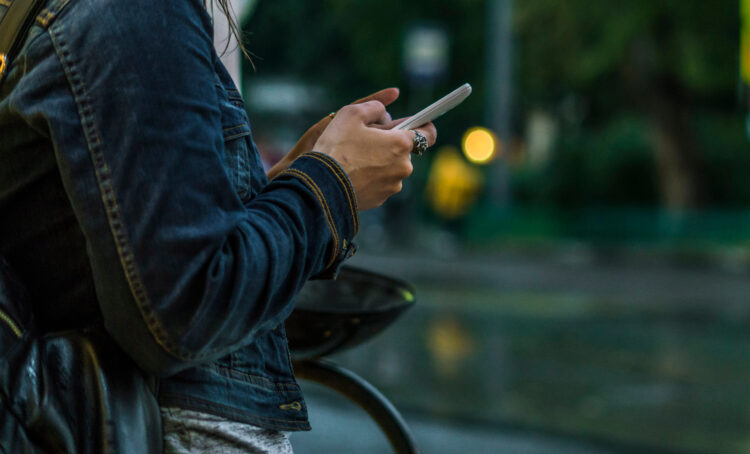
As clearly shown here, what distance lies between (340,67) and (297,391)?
22929 millimetres

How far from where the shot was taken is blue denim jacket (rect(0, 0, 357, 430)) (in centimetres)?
94

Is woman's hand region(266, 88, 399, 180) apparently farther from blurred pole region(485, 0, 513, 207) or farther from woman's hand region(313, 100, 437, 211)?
blurred pole region(485, 0, 513, 207)

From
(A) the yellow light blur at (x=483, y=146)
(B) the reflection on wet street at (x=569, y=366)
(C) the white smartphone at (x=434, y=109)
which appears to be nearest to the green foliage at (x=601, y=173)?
(A) the yellow light blur at (x=483, y=146)

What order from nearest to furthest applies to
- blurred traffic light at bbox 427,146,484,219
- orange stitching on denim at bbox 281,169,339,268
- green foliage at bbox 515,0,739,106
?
orange stitching on denim at bbox 281,169,339,268
green foliage at bbox 515,0,739,106
blurred traffic light at bbox 427,146,484,219

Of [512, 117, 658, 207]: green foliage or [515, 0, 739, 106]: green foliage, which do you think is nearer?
[515, 0, 739, 106]: green foliage

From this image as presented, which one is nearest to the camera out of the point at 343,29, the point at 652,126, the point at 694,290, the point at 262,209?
the point at 262,209

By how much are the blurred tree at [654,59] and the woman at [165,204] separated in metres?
14.9

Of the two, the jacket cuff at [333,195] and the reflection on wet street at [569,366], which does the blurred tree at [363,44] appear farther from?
the jacket cuff at [333,195]

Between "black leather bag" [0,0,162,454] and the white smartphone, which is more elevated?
the white smartphone

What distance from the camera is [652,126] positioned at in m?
17.6

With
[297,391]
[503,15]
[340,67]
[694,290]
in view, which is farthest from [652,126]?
[297,391]

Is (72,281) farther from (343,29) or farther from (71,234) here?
(343,29)

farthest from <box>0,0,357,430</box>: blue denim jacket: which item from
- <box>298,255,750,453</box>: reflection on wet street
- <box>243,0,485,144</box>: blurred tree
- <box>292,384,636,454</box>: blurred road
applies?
<box>243,0,485,144</box>: blurred tree

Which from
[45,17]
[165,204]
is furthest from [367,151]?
[45,17]
